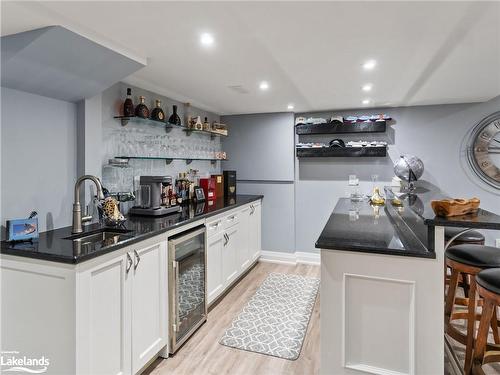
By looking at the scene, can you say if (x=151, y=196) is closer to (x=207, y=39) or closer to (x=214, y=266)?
(x=214, y=266)

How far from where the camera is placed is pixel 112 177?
104 inches

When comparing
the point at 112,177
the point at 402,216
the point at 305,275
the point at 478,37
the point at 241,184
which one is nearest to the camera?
the point at 478,37

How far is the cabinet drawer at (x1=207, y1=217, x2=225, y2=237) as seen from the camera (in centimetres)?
280

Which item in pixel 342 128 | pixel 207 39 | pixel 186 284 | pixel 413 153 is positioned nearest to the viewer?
pixel 207 39

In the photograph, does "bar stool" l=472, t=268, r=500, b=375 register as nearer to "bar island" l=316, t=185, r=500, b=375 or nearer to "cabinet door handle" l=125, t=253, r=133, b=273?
"bar island" l=316, t=185, r=500, b=375

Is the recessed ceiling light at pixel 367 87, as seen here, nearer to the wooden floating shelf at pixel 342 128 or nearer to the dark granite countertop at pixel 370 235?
the wooden floating shelf at pixel 342 128

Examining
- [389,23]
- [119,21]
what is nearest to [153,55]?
[119,21]

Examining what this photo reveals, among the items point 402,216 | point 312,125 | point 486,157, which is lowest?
point 402,216

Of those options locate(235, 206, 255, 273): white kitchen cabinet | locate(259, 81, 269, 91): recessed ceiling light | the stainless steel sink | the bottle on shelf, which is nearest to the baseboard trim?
locate(235, 206, 255, 273): white kitchen cabinet

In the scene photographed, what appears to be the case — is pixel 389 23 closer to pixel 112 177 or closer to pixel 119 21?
pixel 119 21

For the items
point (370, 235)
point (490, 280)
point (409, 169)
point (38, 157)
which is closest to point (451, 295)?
point (490, 280)

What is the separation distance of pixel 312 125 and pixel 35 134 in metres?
3.16

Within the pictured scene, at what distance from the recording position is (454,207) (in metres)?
1.50

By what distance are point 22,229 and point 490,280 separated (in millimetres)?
2655
